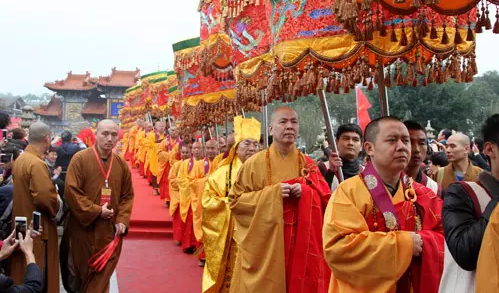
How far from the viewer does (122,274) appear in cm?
648

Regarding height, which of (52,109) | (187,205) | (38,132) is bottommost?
(187,205)

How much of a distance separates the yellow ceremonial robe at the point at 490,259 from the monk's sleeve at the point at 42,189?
351 cm

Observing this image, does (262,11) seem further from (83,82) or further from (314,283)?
(83,82)

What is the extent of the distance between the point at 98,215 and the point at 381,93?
8.47 feet

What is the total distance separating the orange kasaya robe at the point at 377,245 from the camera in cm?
239

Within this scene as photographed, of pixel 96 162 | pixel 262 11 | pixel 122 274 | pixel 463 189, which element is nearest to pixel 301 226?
pixel 463 189

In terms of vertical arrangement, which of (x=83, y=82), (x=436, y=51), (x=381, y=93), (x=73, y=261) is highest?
(x=83, y=82)

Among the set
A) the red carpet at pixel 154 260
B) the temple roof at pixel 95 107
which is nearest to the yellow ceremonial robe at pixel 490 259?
the red carpet at pixel 154 260

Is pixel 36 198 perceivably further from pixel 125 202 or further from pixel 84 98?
pixel 84 98

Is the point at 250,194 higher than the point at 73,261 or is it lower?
higher

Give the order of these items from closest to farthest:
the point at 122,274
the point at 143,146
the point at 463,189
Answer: the point at 463,189
the point at 122,274
the point at 143,146

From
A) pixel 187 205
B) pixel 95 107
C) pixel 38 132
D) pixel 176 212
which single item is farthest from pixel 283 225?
pixel 95 107

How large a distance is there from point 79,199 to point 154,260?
2.83m

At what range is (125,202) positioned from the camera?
5039 millimetres
